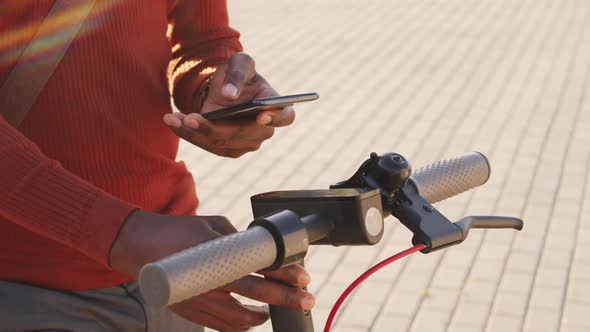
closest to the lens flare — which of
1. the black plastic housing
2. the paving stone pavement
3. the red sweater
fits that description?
the red sweater

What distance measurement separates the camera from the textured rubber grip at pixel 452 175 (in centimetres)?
156

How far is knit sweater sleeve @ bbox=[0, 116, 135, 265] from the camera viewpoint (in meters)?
1.42

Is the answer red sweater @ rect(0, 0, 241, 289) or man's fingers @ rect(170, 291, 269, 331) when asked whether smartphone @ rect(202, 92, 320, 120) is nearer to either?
red sweater @ rect(0, 0, 241, 289)

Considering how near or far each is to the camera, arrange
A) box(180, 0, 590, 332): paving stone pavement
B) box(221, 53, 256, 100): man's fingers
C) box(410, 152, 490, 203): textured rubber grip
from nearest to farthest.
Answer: box(410, 152, 490, 203): textured rubber grip → box(221, 53, 256, 100): man's fingers → box(180, 0, 590, 332): paving stone pavement

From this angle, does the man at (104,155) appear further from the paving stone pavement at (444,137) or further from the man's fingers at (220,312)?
the paving stone pavement at (444,137)

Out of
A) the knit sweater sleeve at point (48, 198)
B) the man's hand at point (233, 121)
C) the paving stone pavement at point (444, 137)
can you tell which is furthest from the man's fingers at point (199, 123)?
the paving stone pavement at point (444, 137)

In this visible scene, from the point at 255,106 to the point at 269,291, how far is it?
1.30 feet

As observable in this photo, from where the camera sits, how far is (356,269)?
4.93 m

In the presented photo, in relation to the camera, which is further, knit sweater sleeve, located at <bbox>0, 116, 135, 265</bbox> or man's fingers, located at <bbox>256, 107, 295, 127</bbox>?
man's fingers, located at <bbox>256, 107, 295, 127</bbox>

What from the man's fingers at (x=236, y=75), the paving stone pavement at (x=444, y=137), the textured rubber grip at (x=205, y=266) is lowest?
the paving stone pavement at (x=444, y=137)

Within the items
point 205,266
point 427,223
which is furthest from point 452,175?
point 205,266

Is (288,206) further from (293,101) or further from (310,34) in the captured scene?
(310,34)

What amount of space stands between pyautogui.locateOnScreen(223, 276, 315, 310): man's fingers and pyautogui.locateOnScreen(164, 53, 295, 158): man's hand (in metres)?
0.43

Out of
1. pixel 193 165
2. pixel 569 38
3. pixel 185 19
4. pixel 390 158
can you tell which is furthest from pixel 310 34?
pixel 390 158
